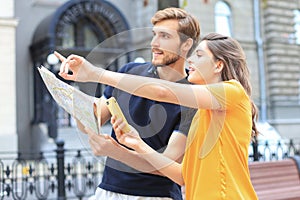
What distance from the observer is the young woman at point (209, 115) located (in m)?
1.83

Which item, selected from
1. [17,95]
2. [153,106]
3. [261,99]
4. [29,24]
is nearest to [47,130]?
[17,95]

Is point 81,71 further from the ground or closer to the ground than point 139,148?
further from the ground

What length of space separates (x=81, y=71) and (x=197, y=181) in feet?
2.19

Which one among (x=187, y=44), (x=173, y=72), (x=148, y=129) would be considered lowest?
(x=148, y=129)

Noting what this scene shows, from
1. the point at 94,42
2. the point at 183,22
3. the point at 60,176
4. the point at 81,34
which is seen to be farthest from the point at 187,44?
the point at 94,42

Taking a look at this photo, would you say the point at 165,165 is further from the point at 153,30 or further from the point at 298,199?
the point at 298,199

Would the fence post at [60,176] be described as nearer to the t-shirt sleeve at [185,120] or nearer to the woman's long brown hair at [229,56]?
the t-shirt sleeve at [185,120]

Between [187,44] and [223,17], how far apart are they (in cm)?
1885

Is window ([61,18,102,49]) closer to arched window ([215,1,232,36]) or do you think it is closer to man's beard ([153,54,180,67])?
arched window ([215,1,232,36])

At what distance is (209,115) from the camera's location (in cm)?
199

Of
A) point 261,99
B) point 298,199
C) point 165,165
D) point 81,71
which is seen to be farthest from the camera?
point 261,99

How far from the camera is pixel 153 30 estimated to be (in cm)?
221

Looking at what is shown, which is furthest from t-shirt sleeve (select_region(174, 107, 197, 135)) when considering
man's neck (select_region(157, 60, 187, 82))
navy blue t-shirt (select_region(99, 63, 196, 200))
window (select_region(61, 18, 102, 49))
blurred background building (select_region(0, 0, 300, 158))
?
window (select_region(61, 18, 102, 49))

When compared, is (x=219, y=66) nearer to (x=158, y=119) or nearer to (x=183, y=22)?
(x=183, y=22)
